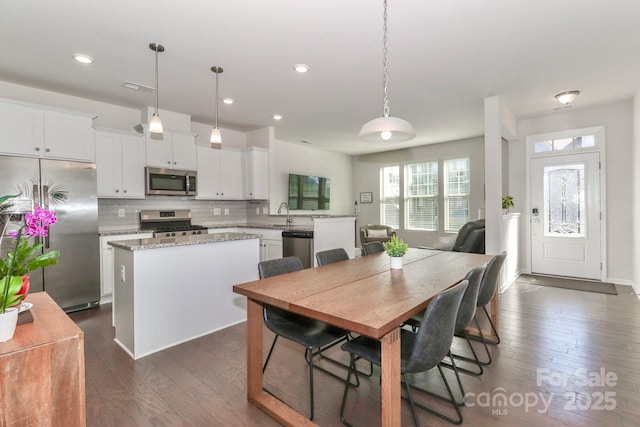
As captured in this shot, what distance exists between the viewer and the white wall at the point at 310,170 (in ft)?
20.6

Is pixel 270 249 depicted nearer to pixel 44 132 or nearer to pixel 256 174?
pixel 256 174

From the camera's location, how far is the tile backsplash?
14.5ft

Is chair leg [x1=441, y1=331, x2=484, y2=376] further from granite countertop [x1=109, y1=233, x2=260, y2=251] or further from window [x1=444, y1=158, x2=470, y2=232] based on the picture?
window [x1=444, y1=158, x2=470, y2=232]

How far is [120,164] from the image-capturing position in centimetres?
424

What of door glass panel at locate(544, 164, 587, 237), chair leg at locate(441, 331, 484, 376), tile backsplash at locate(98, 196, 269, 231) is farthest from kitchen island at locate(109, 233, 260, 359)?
door glass panel at locate(544, 164, 587, 237)

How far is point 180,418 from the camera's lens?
6.08 feet

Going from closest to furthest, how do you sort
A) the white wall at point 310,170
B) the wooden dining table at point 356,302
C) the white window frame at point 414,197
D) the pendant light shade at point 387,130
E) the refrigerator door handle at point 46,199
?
the wooden dining table at point 356,302 → the pendant light shade at point 387,130 → the refrigerator door handle at point 46,199 → the white wall at point 310,170 → the white window frame at point 414,197

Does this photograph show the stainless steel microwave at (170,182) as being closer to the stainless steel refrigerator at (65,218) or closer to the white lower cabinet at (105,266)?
the stainless steel refrigerator at (65,218)

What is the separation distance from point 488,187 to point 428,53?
201cm

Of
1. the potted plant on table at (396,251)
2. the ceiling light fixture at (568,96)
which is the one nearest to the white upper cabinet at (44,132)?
the potted plant on table at (396,251)

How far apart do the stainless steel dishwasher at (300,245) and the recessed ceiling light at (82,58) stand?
3.00m

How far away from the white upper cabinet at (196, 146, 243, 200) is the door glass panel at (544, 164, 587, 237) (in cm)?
528

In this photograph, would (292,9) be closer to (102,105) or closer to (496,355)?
(496,355)

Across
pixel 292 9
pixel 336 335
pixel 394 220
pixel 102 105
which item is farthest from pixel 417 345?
pixel 394 220
